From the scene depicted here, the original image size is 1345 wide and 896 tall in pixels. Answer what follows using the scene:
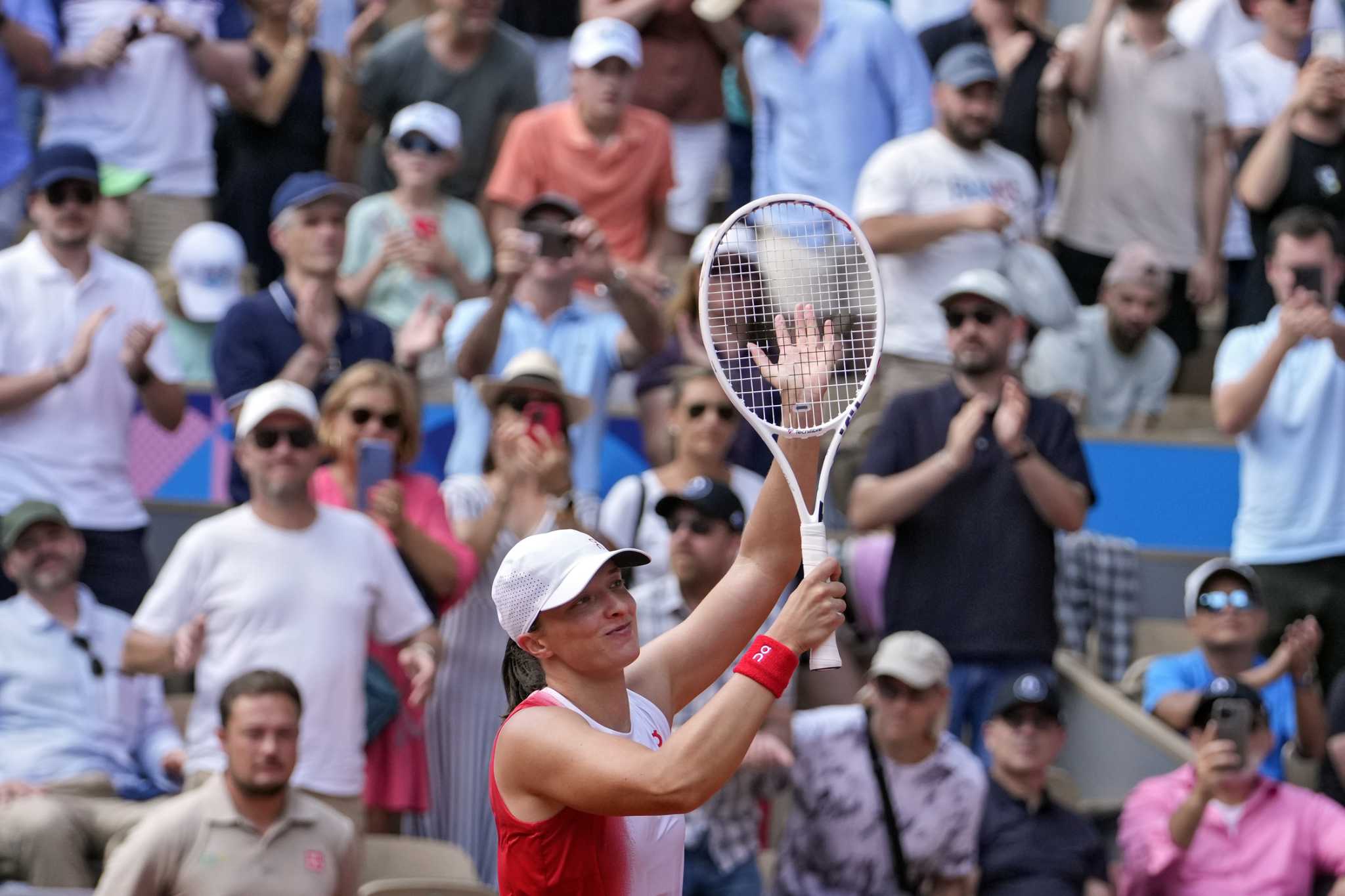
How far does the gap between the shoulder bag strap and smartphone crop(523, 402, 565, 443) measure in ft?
5.19

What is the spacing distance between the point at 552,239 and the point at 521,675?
4.13 metres

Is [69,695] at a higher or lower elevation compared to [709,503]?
lower

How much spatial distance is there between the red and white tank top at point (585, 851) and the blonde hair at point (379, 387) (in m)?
3.48

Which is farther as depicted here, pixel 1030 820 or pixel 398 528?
pixel 1030 820

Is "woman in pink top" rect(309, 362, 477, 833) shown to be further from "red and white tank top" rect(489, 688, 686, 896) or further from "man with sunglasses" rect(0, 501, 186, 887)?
"red and white tank top" rect(489, 688, 686, 896)

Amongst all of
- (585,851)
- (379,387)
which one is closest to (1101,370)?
(379,387)

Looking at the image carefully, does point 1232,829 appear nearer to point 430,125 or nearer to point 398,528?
point 398,528

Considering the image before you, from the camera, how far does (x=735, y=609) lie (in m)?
4.50

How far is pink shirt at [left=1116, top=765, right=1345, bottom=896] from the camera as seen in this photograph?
7.39 metres

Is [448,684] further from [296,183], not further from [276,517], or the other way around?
[296,183]

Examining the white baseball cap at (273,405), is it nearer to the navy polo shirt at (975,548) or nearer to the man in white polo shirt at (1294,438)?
the navy polo shirt at (975,548)

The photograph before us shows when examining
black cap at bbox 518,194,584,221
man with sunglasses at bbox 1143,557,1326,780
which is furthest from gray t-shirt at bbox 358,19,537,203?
man with sunglasses at bbox 1143,557,1326,780

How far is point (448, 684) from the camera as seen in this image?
24.7 feet

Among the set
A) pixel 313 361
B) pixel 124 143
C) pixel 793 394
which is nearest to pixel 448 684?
pixel 313 361
